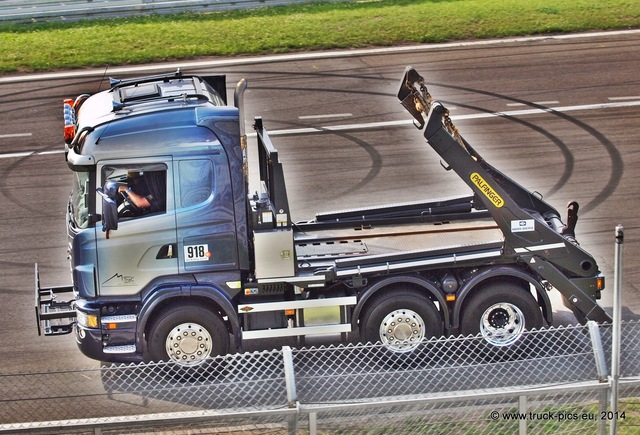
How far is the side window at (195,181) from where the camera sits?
40.6ft

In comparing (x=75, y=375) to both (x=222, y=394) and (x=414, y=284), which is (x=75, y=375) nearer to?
(x=222, y=394)

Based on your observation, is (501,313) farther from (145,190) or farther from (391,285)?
(145,190)

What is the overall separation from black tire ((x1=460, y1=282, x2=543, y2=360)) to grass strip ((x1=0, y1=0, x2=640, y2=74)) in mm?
14814

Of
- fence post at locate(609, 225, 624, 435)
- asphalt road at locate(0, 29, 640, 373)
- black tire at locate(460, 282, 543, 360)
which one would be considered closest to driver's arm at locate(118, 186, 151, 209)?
asphalt road at locate(0, 29, 640, 373)

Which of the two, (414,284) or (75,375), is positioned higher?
(414,284)

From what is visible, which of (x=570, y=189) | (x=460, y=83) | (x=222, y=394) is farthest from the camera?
(x=460, y=83)

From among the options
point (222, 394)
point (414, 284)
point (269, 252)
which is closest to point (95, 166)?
point (269, 252)

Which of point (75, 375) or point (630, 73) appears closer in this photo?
point (75, 375)

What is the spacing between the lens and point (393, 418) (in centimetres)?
968

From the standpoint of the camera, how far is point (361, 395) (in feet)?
36.6

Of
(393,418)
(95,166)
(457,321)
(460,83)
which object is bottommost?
(393,418)

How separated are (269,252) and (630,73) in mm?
14481

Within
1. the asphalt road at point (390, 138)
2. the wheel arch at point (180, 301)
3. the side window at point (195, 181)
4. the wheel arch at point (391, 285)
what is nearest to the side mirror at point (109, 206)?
the side window at point (195, 181)

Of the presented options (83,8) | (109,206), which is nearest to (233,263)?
(109,206)
